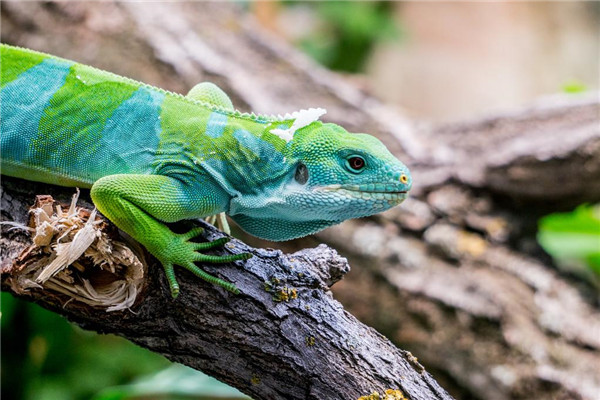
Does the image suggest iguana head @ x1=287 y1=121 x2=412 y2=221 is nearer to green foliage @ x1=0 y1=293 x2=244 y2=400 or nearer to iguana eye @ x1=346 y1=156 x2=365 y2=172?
iguana eye @ x1=346 y1=156 x2=365 y2=172

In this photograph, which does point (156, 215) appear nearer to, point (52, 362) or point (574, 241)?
point (52, 362)

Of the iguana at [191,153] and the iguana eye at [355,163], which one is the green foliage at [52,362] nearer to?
the iguana at [191,153]

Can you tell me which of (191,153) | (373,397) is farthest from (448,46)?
(373,397)

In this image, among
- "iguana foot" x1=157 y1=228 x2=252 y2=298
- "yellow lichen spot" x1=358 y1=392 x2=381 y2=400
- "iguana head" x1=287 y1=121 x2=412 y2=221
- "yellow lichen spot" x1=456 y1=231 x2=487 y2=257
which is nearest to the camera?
"iguana foot" x1=157 y1=228 x2=252 y2=298

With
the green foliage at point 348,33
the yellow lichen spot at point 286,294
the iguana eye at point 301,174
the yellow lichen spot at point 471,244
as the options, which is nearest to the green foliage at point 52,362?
the yellow lichen spot at point 471,244

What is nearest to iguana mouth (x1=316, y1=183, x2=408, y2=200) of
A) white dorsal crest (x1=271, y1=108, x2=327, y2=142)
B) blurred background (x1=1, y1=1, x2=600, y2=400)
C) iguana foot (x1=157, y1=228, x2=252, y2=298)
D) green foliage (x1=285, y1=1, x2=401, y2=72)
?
white dorsal crest (x1=271, y1=108, x2=327, y2=142)

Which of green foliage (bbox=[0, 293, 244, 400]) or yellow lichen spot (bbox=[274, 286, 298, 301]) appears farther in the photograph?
green foliage (bbox=[0, 293, 244, 400])

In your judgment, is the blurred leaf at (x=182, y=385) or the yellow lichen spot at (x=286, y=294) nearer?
the yellow lichen spot at (x=286, y=294)
